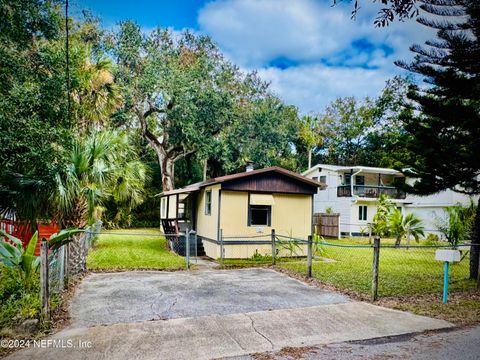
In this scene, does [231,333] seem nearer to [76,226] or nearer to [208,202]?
[76,226]

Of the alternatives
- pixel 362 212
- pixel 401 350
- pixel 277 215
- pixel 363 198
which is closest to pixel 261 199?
pixel 277 215

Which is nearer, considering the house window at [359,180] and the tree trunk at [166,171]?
the tree trunk at [166,171]

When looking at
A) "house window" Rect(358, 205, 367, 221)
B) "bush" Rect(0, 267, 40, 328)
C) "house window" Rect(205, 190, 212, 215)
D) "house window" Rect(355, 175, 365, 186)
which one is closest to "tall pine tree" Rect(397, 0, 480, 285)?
"house window" Rect(205, 190, 212, 215)

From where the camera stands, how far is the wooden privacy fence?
19797mm

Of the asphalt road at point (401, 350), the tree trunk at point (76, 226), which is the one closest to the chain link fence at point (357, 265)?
the asphalt road at point (401, 350)

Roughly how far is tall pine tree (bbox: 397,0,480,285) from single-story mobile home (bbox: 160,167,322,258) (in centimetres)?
430

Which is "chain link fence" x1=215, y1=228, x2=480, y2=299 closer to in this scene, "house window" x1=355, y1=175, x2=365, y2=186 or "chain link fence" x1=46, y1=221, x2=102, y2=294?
"chain link fence" x1=46, y1=221, x2=102, y2=294

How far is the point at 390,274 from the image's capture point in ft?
29.2

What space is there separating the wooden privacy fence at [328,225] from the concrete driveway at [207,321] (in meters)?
13.1

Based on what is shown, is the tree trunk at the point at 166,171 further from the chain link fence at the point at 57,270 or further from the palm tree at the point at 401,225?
the chain link fence at the point at 57,270

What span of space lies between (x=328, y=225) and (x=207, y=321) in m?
16.4

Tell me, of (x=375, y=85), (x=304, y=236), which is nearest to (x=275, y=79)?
(x=375, y=85)

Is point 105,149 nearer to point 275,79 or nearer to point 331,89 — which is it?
point 275,79

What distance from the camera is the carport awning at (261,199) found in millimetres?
11867
